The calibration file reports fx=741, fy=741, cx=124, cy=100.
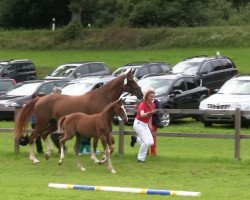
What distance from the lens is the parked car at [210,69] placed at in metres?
36.0

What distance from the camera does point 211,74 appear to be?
36.2 m

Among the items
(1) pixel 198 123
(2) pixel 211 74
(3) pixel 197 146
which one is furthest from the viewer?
(2) pixel 211 74

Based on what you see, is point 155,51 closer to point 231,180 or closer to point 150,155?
point 150,155

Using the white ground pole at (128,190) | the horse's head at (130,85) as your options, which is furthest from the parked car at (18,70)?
the white ground pole at (128,190)

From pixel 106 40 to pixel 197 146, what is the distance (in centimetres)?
3549

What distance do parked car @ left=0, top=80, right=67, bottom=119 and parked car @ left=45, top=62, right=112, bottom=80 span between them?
593 cm

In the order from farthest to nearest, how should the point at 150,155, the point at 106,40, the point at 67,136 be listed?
1. the point at 106,40
2. the point at 150,155
3. the point at 67,136

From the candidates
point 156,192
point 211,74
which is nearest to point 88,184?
point 156,192

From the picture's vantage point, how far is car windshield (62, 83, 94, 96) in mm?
30562

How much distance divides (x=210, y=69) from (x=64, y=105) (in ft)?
63.6

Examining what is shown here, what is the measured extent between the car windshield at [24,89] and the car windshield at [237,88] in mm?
8570

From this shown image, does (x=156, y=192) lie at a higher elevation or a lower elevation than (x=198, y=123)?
higher

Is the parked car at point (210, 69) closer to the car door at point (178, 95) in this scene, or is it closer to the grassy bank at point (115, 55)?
the car door at point (178, 95)

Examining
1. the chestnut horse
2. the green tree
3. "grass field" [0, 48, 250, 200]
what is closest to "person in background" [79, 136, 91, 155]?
"grass field" [0, 48, 250, 200]
